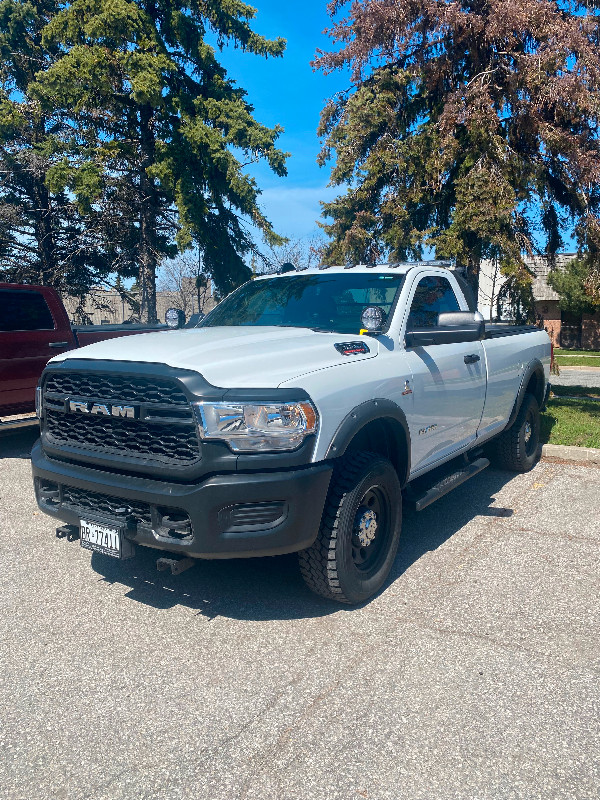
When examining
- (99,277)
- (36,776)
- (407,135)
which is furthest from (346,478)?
(99,277)

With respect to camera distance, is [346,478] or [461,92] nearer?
[346,478]

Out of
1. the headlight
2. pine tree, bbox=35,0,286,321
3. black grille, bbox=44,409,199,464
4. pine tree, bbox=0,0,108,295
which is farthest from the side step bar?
pine tree, bbox=0,0,108,295

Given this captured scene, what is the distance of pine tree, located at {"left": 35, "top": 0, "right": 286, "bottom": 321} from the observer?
54.7 feet

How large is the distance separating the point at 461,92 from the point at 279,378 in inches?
347

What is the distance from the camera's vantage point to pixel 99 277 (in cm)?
2341

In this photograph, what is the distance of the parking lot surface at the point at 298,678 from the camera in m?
2.45

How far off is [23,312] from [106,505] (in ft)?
17.4

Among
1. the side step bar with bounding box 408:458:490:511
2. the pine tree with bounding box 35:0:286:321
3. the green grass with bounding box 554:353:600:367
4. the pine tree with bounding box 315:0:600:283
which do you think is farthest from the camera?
the green grass with bounding box 554:353:600:367

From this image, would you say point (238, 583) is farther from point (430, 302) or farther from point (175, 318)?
point (430, 302)

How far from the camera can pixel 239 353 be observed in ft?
11.9

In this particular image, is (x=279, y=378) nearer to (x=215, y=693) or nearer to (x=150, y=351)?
(x=150, y=351)

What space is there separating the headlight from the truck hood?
0.41ft

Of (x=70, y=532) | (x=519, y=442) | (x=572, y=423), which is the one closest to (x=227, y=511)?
(x=70, y=532)

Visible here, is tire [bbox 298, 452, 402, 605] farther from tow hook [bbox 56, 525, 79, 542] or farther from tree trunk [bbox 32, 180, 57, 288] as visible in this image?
tree trunk [bbox 32, 180, 57, 288]
